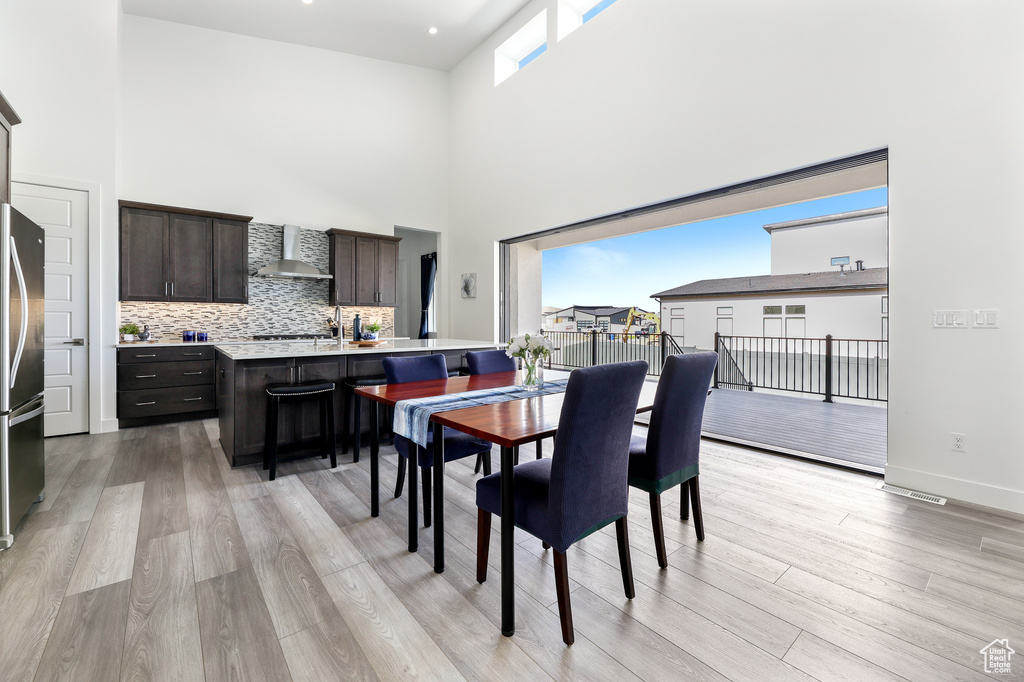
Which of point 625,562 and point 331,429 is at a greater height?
point 331,429

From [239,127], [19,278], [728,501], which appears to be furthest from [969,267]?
[239,127]

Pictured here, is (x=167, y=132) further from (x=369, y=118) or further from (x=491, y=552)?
(x=491, y=552)

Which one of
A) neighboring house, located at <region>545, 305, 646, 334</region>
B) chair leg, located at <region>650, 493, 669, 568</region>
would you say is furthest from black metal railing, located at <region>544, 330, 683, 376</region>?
chair leg, located at <region>650, 493, 669, 568</region>

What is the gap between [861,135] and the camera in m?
2.91

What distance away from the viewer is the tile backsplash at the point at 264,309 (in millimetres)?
5137

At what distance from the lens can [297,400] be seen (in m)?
3.40

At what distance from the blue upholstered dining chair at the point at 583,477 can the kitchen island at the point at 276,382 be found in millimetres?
2277

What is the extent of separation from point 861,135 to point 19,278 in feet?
16.0

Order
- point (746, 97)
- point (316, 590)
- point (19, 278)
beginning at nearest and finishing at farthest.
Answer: point (316, 590)
point (19, 278)
point (746, 97)

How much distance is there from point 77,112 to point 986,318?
7327 millimetres

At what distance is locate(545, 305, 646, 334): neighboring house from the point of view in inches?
212

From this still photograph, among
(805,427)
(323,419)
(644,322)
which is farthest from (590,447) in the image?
(644,322)

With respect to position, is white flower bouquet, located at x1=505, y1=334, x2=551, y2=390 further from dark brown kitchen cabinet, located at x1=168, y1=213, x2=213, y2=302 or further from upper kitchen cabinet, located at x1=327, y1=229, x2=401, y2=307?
dark brown kitchen cabinet, located at x1=168, y1=213, x2=213, y2=302

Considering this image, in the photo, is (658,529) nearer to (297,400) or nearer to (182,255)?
(297,400)
